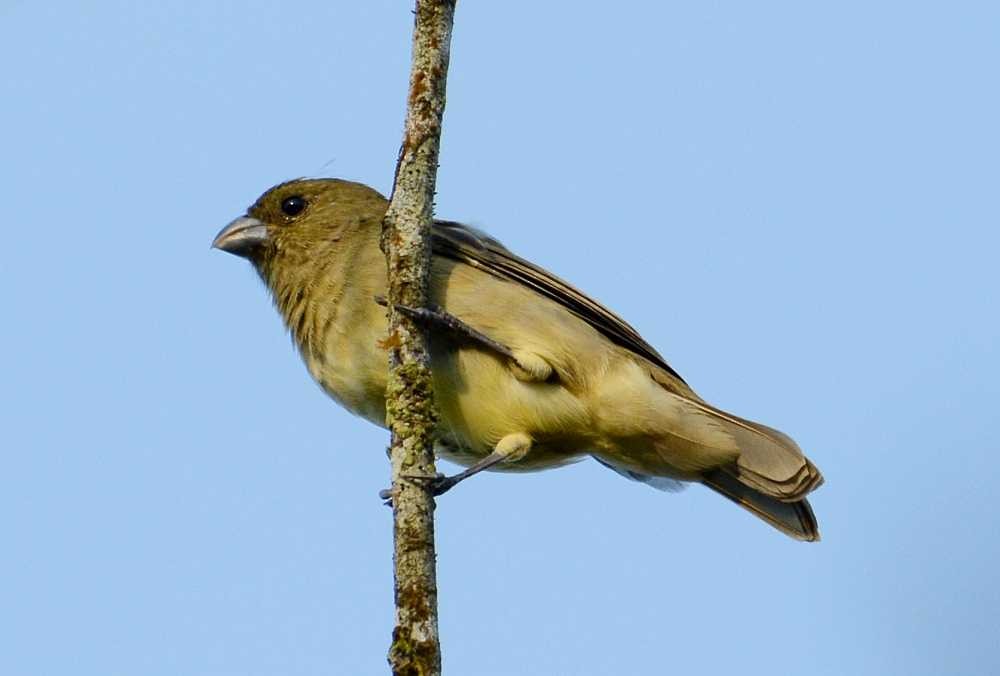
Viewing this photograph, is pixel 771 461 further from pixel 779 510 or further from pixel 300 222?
pixel 300 222

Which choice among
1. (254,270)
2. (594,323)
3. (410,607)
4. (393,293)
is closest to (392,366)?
(393,293)

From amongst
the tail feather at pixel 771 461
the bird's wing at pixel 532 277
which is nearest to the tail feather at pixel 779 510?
→ the tail feather at pixel 771 461

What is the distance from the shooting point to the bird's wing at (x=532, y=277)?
5.75m

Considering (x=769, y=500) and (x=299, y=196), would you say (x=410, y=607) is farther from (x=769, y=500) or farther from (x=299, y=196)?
(x=299, y=196)

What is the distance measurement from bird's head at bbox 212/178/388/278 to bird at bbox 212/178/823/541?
0.01m

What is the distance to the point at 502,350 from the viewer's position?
17.5 feet

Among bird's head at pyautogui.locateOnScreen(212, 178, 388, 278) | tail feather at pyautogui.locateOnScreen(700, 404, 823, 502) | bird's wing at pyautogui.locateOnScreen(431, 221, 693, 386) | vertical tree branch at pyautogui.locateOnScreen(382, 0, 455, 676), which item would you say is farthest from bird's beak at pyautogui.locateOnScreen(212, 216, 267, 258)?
tail feather at pyautogui.locateOnScreen(700, 404, 823, 502)

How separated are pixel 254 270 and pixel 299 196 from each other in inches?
17.2

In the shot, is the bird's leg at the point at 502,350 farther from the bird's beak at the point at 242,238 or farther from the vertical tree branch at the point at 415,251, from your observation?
the bird's beak at the point at 242,238

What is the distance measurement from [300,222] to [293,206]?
0.15 meters

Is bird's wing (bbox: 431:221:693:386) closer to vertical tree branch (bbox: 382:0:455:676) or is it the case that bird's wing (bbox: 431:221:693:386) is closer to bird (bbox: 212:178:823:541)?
bird (bbox: 212:178:823:541)

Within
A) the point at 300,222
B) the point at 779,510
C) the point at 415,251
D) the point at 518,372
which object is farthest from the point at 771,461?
the point at 300,222

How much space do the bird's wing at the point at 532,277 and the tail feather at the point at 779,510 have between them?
0.48 meters

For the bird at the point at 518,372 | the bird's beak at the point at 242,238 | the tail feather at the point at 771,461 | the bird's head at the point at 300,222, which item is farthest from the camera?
the bird's beak at the point at 242,238
